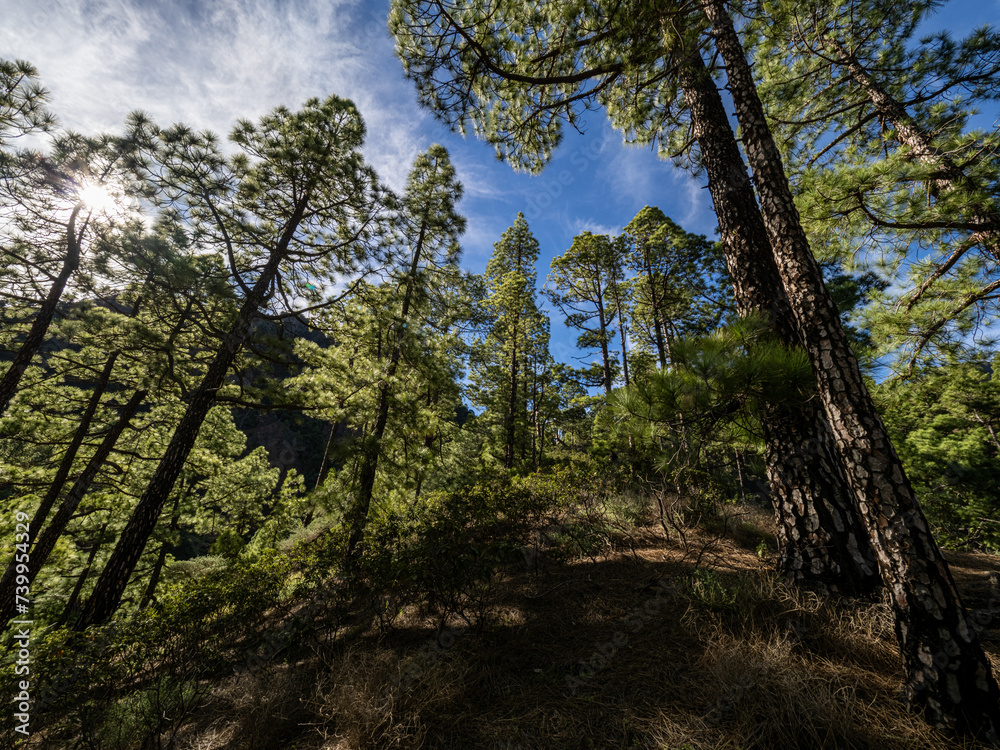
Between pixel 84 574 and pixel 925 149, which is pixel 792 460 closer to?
pixel 925 149

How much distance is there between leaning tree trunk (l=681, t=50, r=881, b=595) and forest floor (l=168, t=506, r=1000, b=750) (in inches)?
10.2

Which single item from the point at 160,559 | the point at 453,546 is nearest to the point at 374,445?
the point at 453,546

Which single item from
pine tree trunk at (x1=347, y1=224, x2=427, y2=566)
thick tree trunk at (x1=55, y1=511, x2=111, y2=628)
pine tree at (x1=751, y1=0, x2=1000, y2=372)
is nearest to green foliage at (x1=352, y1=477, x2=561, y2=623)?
pine tree trunk at (x1=347, y1=224, x2=427, y2=566)

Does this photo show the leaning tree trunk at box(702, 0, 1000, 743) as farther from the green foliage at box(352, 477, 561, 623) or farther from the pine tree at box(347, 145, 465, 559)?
the pine tree at box(347, 145, 465, 559)

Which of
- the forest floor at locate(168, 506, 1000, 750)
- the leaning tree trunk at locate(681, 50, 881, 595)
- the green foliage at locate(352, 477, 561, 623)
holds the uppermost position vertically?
the leaning tree trunk at locate(681, 50, 881, 595)

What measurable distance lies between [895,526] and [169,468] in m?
7.68

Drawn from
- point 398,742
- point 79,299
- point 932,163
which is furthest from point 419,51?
point 79,299

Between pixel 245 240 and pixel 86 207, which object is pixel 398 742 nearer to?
pixel 245 240

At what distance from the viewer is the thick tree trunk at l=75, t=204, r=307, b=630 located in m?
4.31

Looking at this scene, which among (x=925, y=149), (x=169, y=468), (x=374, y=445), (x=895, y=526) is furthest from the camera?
(x=374, y=445)

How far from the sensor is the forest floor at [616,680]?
1624 mm

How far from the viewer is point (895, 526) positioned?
180 cm

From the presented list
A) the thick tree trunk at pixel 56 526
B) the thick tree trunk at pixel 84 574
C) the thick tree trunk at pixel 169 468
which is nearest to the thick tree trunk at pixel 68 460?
the thick tree trunk at pixel 56 526

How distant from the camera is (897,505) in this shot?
182 centimetres
